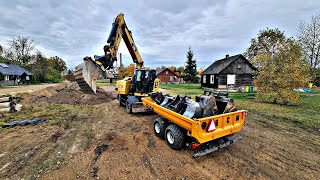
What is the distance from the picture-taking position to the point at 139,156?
3814 mm

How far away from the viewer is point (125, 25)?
896 cm

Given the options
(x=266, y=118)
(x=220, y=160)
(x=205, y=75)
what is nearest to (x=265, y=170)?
(x=220, y=160)

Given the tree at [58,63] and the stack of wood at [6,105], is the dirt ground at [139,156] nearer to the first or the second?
the stack of wood at [6,105]

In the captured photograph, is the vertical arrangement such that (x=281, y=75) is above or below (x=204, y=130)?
above

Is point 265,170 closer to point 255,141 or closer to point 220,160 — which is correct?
point 220,160

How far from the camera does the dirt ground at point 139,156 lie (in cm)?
316

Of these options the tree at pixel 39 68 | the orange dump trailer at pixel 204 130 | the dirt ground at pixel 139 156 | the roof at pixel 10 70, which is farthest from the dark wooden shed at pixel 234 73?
the tree at pixel 39 68

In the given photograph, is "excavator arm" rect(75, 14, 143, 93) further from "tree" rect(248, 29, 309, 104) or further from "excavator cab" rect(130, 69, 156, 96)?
"tree" rect(248, 29, 309, 104)

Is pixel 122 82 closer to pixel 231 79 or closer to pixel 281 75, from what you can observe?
pixel 281 75

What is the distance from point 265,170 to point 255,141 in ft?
5.01

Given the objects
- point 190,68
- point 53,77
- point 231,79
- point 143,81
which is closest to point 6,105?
point 143,81

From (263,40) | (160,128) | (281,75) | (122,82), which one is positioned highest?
(263,40)

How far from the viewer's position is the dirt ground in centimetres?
316

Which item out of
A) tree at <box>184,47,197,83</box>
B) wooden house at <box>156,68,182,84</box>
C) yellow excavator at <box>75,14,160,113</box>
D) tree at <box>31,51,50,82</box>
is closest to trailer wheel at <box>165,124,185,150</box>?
yellow excavator at <box>75,14,160,113</box>
